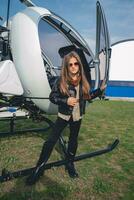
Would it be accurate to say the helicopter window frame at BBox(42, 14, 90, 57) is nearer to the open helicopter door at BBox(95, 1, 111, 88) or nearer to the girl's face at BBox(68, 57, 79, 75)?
the open helicopter door at BBox(95, 1, 111, 88)

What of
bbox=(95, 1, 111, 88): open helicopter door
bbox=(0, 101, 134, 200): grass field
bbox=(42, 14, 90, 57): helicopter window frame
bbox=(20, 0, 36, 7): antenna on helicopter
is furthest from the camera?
bbox=(42, 14, 90, 57): helicopter window frame

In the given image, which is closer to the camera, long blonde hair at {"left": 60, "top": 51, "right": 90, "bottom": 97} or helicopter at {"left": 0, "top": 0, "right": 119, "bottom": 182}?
long blonde hair at {"left": 60, "top": 51, "right": 90, "bottom": 97}

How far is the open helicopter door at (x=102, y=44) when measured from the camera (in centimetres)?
529

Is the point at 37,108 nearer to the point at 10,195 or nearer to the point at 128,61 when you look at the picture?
the point at 10,195

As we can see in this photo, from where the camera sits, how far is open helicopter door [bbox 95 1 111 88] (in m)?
5.29

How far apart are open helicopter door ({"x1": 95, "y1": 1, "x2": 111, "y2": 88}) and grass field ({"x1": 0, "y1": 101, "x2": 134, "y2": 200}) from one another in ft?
4.87

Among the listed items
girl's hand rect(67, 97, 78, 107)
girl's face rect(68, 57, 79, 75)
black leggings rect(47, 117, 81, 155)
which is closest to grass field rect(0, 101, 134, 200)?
black leggings rect(47, 117, 81, 155)

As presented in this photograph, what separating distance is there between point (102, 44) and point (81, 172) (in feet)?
7.43

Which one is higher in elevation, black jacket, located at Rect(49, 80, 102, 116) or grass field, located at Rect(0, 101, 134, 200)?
black jacket, located at Rect(49, 80, 102, 116)

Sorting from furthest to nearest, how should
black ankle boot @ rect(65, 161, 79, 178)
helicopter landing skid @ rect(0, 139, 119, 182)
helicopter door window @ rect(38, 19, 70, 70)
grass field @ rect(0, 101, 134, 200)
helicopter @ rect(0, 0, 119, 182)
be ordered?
1. helicopter door window @ rect(38, 19, 70, 70)
2. helicopter @ rect(0, 0, 119, 182)
3. black ankle boot @ rect(65, 161, 79, 178)
4. helicopter landing skid @ rect(0, 139, 119, 182)
5. grass field @ rect(0, 101, 134, 200)

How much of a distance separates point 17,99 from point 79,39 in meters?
1.82

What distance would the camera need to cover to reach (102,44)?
5.41 metres

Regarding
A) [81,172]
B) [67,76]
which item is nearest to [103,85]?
[67,76]

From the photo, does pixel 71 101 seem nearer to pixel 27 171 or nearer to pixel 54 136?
pixel 54 136
